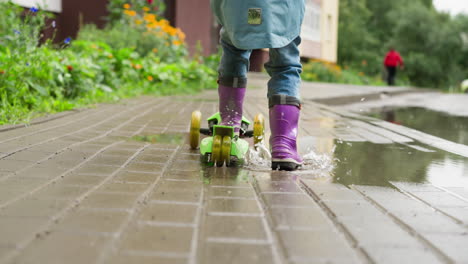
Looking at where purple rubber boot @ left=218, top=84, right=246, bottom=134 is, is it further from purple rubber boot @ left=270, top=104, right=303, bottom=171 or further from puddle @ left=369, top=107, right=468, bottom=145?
puddle @ left=369, top=107, right=468, bottom=145

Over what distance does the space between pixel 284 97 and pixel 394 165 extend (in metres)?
0.82

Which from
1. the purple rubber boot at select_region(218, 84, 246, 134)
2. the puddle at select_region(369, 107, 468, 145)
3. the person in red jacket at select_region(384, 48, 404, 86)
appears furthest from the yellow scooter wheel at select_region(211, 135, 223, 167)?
the person in red jacket at select_region(384, 48, 404, 86)

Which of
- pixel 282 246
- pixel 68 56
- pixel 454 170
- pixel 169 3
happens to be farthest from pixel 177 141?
pixel 169 3

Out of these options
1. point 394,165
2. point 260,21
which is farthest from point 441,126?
point 260,21

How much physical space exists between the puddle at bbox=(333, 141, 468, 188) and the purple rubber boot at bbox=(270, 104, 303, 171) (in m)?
0.25

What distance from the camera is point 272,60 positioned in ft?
10.7

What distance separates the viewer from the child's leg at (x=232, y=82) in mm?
3541

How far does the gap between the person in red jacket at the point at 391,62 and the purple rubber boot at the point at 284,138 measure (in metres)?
19.9

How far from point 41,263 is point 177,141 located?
252 centimetres

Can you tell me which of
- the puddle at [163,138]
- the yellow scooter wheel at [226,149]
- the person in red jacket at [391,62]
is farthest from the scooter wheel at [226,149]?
the person in red jacket at [391,62]

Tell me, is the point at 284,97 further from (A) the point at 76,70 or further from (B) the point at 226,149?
(A) the point at 76,70

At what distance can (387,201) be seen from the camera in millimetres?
2400

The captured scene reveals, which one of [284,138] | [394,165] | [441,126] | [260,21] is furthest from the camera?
[441,126]

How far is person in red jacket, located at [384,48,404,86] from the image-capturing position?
72.2 ft
